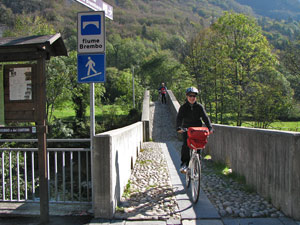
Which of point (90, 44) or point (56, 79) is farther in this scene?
point (56, 79)

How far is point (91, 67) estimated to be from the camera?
479 cm

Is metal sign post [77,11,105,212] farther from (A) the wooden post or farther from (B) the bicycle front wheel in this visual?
(B) the bicycle front wheel

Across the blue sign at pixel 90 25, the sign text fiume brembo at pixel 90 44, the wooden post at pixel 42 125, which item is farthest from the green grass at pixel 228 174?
the blue sign at pixel 90 25

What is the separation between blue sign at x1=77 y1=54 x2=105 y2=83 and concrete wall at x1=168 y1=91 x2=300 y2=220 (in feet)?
9.85

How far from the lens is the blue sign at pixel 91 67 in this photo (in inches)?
188

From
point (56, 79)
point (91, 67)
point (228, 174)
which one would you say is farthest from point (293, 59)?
point (91, 67)

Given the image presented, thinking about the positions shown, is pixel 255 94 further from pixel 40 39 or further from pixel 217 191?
pixel 40 39

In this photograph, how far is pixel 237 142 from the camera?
22.5 ft

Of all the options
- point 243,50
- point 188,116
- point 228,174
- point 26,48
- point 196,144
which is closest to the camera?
point 26,48

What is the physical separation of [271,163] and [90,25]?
3.77m

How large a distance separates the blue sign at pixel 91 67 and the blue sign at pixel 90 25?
1.25 ft

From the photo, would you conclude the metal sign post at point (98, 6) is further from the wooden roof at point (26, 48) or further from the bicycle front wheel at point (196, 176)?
the bicycle front wheel at point (196, 176)

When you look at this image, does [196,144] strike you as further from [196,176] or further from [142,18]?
[142,18]

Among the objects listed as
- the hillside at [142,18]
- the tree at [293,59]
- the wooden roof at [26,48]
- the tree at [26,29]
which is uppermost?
the hillside at [142,18]
